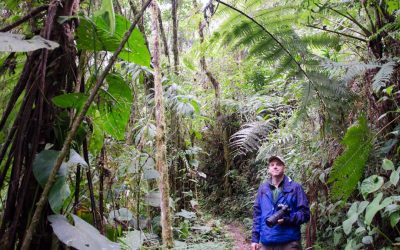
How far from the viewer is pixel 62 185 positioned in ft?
3.73

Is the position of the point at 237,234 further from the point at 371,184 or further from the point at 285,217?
the point at 371,184

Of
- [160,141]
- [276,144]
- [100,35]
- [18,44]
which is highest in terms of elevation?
[276,144]

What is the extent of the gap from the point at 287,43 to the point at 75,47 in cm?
116

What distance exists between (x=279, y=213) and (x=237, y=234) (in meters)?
3.38

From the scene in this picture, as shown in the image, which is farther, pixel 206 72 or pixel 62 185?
pixel 206 72

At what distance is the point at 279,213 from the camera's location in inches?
132

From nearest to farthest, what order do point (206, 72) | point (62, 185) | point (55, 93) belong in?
1. point (62, 185)
2. point (55, 93)
3. point (206, 72)

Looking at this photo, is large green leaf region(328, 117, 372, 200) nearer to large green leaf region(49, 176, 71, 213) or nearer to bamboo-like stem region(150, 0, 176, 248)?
large green leaf region(49, 176, 71, 213)

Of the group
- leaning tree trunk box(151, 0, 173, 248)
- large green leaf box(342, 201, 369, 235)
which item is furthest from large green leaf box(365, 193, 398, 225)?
leaning tree trunk box(151, 0, 173, 248)

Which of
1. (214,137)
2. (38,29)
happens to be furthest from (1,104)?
(214,137)

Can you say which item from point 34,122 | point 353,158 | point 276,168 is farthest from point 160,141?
point 34,122

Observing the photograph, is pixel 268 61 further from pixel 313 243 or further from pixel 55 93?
pixel 313 243

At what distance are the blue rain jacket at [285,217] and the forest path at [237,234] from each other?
7.20 ft

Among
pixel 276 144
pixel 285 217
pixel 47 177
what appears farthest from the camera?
pixel 276 144
